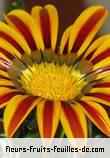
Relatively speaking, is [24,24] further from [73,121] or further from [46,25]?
[73,121]

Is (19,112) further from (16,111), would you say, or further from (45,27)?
(45,27)

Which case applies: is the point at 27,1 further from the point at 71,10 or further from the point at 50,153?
the point at 50,153

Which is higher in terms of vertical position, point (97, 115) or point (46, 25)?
point (46, 25)

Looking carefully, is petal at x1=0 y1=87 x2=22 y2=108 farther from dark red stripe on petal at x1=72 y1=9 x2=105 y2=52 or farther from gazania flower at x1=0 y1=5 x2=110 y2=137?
dark red stripe on petal at x1=72 y1=9 x2=105 y2=52

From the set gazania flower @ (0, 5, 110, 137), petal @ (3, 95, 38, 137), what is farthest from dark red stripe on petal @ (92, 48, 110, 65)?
petal @ (3, 95, 38, 137)

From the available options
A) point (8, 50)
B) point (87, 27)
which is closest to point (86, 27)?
point (87, 27)

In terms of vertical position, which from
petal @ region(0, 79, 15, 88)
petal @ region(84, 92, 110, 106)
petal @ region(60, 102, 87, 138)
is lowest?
petal @ region(60, 102, 87, 138)
